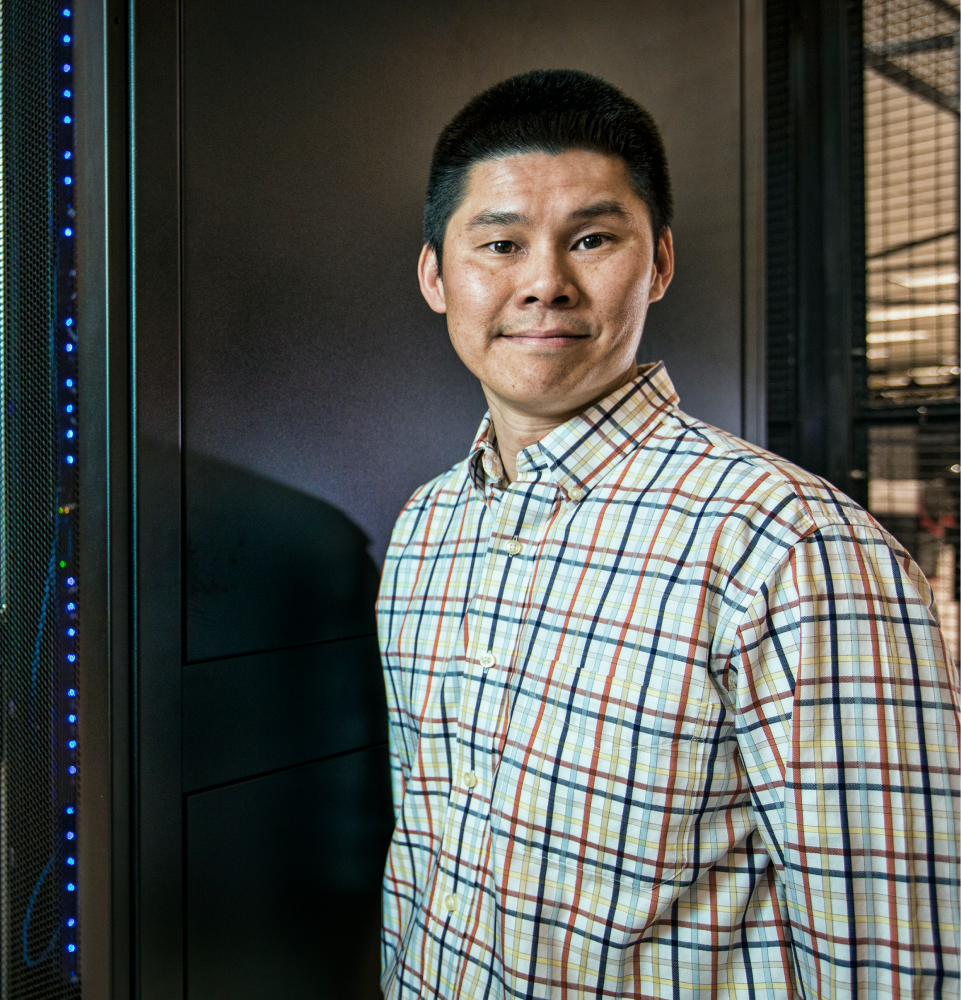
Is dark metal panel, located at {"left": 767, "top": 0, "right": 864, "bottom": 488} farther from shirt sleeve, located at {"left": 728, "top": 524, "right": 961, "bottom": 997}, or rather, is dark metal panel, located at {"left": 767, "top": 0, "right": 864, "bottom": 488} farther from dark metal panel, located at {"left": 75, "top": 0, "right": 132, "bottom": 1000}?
dark metal panel, located at {"left": 75, "top": 0, "right": 132, "bottom": 1000}

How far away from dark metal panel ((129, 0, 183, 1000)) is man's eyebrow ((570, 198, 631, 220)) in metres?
0.38

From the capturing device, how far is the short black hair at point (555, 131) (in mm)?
→ 808

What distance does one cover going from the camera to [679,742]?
0.67 meters

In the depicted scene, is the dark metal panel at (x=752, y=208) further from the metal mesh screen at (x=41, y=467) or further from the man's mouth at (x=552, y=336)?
the metal mesh screen at (x=41, y=467)

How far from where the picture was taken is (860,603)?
0.63 meters

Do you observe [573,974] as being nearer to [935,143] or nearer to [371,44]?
[371,44]

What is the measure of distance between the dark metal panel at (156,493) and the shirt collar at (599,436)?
349 millimetres

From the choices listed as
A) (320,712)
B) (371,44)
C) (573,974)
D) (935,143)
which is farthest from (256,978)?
(935,143)

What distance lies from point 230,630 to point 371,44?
682 millimetres

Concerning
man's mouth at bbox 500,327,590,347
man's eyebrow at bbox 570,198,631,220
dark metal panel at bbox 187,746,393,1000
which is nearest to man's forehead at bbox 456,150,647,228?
man's eyebrow at bbox 570,198,631,220

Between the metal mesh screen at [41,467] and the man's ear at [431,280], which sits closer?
the metal mesh screen at [41,467]

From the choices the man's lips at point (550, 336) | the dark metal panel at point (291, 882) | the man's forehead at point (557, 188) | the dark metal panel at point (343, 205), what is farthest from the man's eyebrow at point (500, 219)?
the dark metal panel at point (291, 882)

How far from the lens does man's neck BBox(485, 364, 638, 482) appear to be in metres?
0.85

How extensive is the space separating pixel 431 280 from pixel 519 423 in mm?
203
